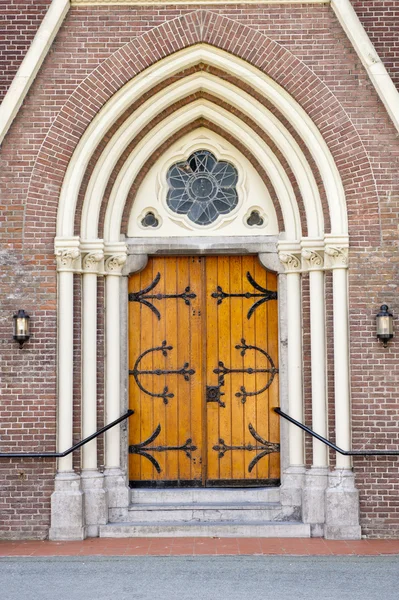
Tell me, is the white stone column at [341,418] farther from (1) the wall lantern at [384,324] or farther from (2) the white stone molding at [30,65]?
(2) the white stone molding at [30,65]

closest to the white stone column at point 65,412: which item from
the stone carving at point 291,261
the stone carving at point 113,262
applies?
the stone carving at point 113,262

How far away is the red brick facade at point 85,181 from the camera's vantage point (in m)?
9.31

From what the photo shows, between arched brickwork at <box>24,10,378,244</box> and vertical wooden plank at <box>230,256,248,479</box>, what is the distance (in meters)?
1.66

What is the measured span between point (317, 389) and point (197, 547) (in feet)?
7.16

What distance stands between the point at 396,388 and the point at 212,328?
2261mm

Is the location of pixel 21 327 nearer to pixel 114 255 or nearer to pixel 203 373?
pixel 114 255

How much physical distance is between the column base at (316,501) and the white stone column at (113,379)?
79.2 inches

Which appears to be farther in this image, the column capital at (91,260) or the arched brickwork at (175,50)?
the column capital at (91,260)

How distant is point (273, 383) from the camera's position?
10.1 meters

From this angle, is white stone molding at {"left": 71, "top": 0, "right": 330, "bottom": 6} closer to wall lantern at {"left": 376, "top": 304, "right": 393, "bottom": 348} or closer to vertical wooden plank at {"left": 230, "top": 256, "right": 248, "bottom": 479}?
vertical wooden plank at {"left": 230, "top": 256, "right": 248, "bottom": 479}

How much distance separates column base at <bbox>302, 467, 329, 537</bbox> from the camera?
938 centimetres

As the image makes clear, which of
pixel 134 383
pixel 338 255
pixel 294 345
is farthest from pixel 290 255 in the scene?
pixel 134 383

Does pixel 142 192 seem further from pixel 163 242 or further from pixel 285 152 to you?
pixel 285 152

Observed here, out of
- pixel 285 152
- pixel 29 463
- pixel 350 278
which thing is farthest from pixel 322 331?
pixel 29 463
